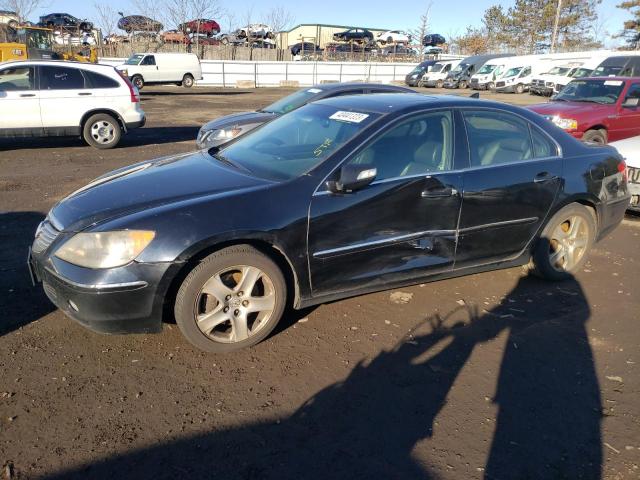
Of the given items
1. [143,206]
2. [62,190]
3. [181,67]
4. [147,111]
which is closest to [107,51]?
[181,67]

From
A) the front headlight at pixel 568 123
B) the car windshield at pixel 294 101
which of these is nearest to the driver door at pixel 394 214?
the car windshield at pixel 294 101

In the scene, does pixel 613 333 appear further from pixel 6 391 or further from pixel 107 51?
pixel 107 51

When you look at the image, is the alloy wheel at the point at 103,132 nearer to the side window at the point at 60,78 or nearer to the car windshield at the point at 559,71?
the side window at the point at 60,78

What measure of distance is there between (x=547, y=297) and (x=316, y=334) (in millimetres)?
2078

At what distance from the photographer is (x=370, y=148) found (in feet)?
12.3

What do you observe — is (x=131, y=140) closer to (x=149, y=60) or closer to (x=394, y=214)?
(x=394, y=214)

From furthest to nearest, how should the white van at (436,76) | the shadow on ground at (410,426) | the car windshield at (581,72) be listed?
1. the white van at (436,76)
2. the car windshield at (581,72)
3. the shadow on ground at (410,426)

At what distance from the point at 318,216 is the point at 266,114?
633 centimetres

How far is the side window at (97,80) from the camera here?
1078 centimetres

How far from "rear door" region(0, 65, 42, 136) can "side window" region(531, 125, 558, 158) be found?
9.53 m

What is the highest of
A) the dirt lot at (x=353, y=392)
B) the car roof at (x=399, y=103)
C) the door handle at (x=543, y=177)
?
the car roof at (x=399, y=103)

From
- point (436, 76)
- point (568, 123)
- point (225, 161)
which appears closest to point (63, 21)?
point (436, 76)

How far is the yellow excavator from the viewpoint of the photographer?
22406mm

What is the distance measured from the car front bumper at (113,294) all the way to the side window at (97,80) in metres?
8.69
